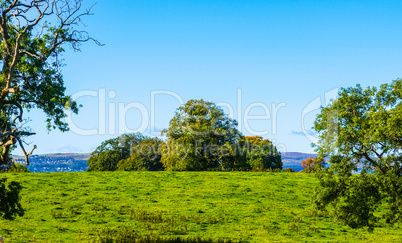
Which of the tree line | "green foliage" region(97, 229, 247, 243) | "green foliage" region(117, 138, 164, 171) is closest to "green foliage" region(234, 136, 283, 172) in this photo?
the tree line

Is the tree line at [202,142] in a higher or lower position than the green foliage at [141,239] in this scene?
higher

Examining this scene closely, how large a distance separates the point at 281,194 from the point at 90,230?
18578 millimetres

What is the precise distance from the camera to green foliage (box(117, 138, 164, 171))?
8700cm

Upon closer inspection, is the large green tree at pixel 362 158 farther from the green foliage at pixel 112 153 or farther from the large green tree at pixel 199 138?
the green foliage at pixel 112 153

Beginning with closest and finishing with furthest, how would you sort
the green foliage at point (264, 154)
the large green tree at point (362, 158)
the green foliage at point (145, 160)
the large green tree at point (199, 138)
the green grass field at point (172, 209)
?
the large green tree at point (362, 158) < the green grass field at point (172, 209) < the large green tree at point (199, 138) < the green foliage at point (264, 154) < the green foliage at point (145, 160)

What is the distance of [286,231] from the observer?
81.8 feet

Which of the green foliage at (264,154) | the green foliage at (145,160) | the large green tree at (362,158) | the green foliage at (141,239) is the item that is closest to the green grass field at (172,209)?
the green foliage at (141,239)

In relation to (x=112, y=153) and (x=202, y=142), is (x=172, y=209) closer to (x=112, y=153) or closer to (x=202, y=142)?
(x=202, y=142)

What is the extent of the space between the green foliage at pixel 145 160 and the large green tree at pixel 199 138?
76.1ft

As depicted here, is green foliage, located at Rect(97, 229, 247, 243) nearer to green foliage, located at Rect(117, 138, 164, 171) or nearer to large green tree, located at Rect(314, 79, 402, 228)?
large green tree, located at Rect(314, 79, 402, 228)

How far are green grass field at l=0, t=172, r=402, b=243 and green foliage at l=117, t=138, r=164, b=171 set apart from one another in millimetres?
42483

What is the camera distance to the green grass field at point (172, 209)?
23.7 meters

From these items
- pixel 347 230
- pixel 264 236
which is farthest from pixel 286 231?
pixel 347 230

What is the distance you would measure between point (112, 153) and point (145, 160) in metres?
15.2
